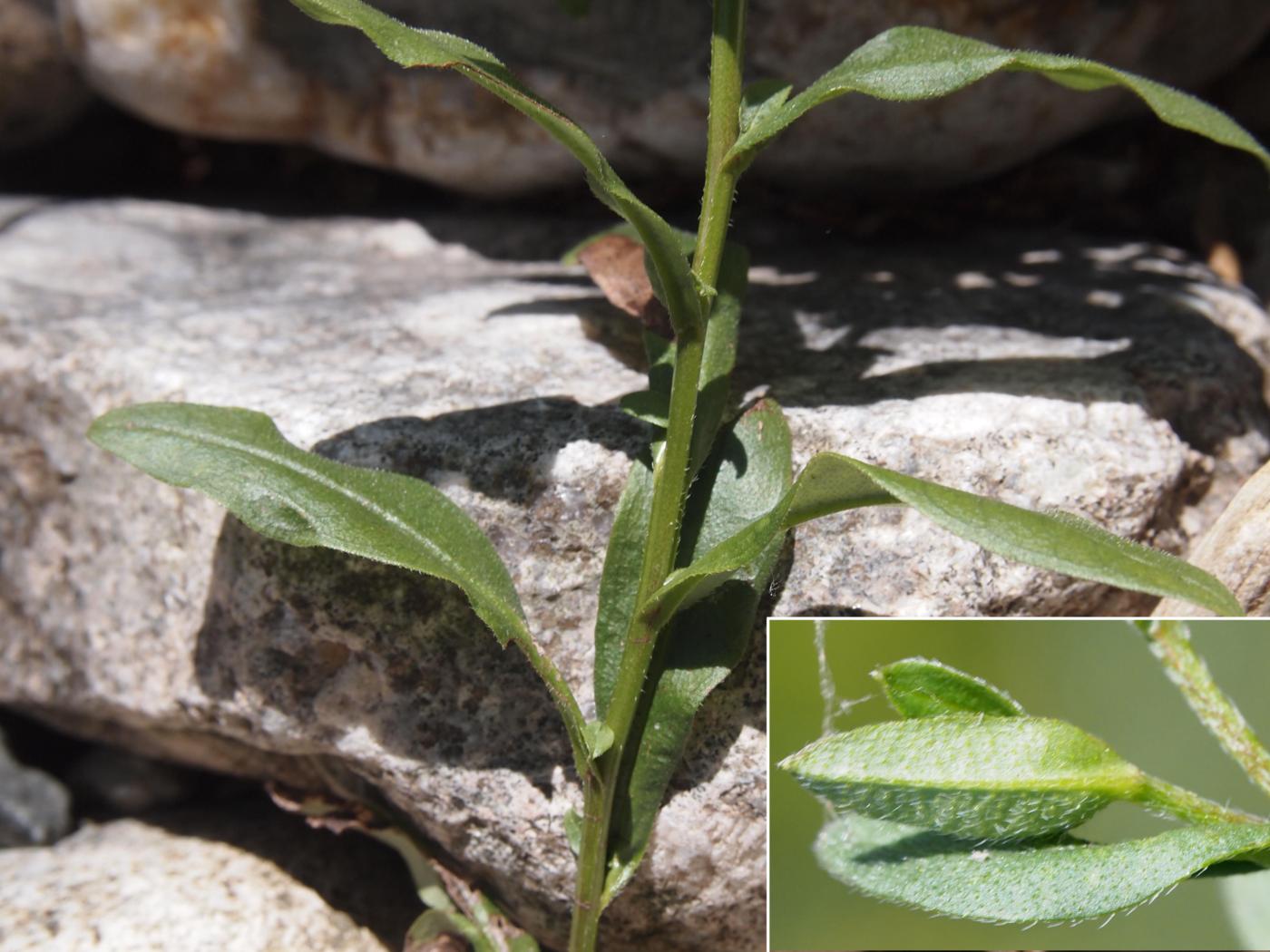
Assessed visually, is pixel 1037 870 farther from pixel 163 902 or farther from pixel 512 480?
pixel 163 902

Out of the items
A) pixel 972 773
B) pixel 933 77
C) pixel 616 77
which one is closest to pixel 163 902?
pixel 972 773

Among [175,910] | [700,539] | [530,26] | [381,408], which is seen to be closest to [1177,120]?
[700,539]

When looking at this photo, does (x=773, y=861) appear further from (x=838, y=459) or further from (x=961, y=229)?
(x=961, y=229)

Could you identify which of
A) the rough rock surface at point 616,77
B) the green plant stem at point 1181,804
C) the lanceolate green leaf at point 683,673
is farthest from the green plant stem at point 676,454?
the rough rock surface at point 616,77

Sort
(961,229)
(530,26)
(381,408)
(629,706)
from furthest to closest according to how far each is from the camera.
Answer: (961,229) → (530,26) → (381,408) → (629,706)

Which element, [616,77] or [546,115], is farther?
[616,77]

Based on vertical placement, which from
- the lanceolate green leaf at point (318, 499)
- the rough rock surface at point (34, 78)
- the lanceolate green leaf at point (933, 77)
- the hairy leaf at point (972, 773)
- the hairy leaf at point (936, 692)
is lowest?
the hairy leaf at point (972, 773)

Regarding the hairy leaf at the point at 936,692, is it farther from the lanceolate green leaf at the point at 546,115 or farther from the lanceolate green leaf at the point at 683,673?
the lanceolate green leaf at the point at 546,115
